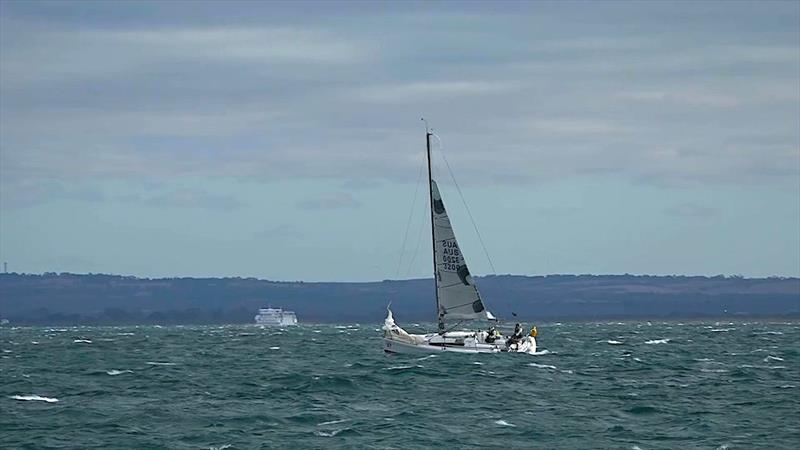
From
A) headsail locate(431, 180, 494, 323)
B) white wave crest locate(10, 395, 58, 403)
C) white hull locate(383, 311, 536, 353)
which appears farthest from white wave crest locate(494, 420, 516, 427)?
headsail locate(431, 180, 494, 323)

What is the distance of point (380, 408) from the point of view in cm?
5059

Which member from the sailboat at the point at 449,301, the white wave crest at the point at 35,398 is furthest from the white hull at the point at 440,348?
the white wave crest at the point at 35,398

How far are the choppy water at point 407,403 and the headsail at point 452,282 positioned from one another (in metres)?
4.15

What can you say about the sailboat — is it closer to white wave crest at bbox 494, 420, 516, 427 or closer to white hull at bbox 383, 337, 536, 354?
white hull at bbox 383, 337, 536, 354

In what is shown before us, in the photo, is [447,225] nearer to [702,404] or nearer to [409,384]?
[409,384]

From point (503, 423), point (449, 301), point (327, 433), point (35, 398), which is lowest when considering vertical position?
point (327, 433)

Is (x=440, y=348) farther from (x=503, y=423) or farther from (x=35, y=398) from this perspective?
(x=503, y=423)

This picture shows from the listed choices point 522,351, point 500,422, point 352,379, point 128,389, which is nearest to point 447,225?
point 522,351

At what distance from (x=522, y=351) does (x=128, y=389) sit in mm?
30385

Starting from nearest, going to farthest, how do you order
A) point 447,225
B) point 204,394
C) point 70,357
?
1. point 204,394
2. point 447,225
3. point 70,357

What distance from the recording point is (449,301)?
3243 inches

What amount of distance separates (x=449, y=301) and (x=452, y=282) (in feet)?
3.85

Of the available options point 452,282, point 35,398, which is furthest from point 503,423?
point 452,282

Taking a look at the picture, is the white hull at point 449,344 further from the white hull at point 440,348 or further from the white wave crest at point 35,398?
the white wave crest at point 35,398
